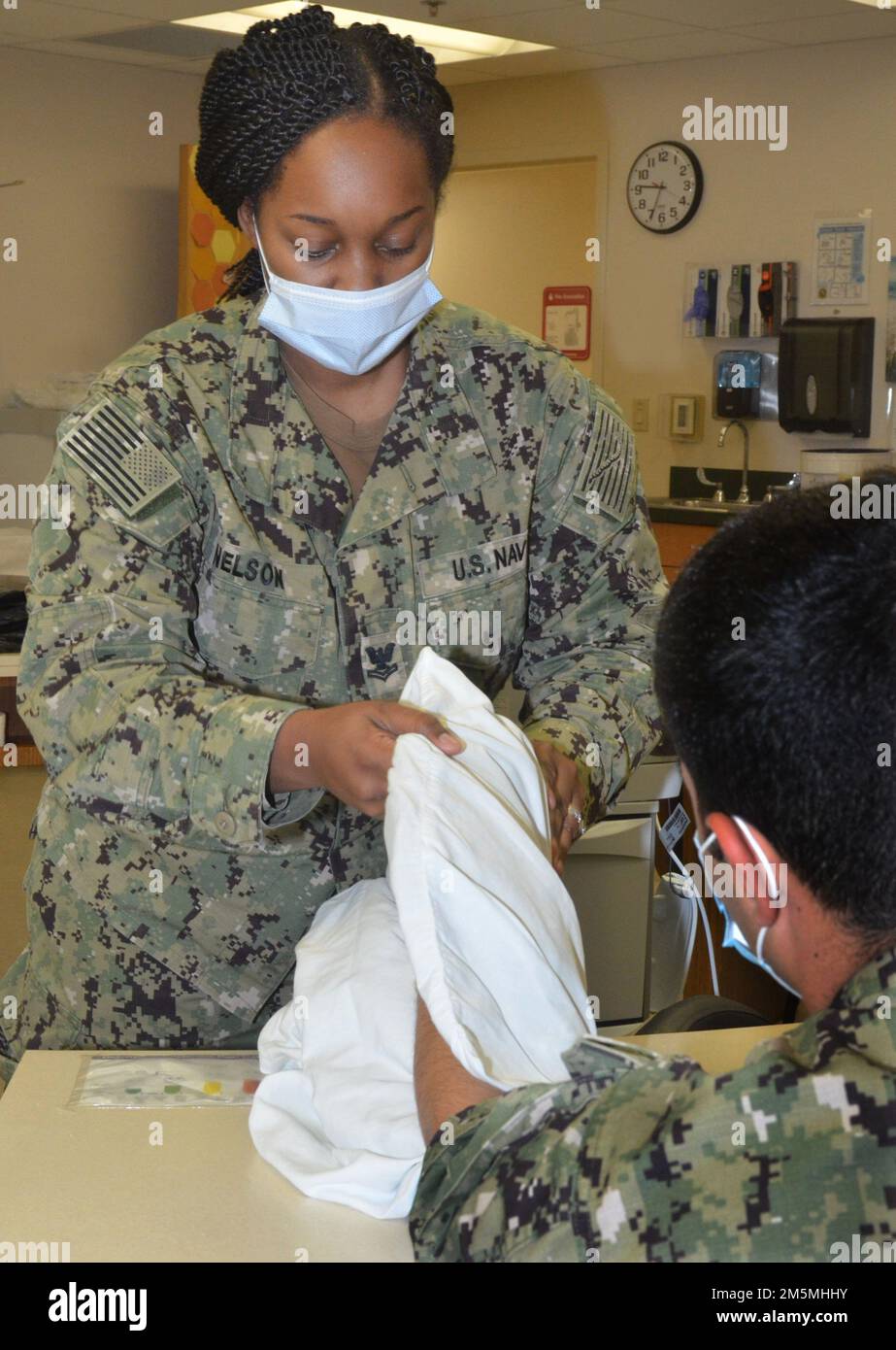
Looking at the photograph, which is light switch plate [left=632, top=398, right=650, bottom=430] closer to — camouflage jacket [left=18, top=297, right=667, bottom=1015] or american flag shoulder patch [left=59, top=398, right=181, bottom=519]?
camouflage jacket [left=18, top=297, right=667, bottom=1015]

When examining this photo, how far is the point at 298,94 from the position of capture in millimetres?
1385

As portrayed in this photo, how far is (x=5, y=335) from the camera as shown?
645 centimetres

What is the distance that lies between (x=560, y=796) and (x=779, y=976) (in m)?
0.39

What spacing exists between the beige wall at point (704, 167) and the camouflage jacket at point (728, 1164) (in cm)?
520

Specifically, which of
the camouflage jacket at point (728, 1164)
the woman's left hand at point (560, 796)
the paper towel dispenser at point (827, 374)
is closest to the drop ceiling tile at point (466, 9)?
the paper towel dispenser at point (827, 374)

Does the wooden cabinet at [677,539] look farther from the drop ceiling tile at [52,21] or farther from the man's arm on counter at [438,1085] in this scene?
the man's arm on counter at [438,1085]

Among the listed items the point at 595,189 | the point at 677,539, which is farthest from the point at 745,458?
the point at 595,189

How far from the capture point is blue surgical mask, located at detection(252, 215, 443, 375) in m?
1.44

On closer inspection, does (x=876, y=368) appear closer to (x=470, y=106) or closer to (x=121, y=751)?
(x=470, y=106)

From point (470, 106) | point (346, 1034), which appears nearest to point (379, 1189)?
point (346, 1034)

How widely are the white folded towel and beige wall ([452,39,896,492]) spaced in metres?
4.89

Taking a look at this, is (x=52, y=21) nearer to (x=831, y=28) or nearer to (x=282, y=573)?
(x=831, y=28)

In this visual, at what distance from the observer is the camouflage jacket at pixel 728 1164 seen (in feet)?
2.68
